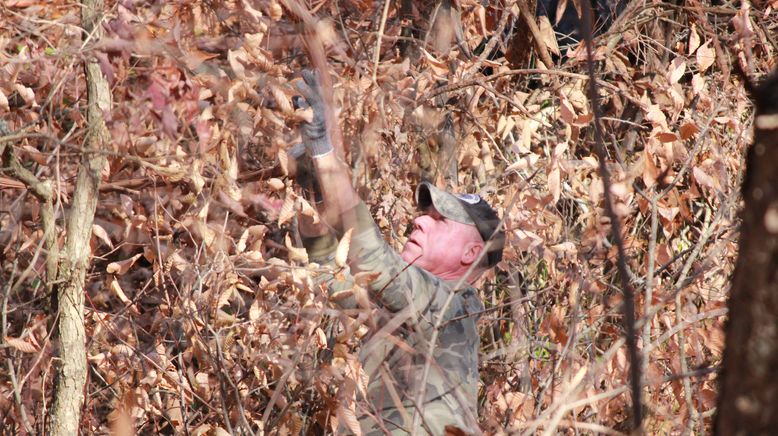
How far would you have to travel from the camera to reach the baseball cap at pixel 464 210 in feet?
11.0

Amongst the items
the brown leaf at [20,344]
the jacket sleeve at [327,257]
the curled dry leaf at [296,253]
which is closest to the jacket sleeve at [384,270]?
the jacket sleeve at [327,257]

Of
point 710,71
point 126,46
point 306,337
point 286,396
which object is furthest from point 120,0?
point 710,71

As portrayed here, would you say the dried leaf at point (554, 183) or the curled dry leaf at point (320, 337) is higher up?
the dried leaf at point (554, 183)

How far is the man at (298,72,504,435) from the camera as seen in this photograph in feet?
9.21

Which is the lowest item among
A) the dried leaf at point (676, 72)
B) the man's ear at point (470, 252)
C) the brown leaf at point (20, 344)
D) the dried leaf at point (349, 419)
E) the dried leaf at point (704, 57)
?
the brown leaf at point (20, 344)

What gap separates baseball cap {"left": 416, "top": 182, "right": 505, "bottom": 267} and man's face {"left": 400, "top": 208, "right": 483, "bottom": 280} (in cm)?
3

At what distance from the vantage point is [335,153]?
2.88m

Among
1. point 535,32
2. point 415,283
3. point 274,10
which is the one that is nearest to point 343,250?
point 415,283

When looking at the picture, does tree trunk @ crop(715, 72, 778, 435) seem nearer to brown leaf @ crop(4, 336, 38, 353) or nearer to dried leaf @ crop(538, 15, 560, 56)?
brown leaf @ crop(4, 336, 38, 353)

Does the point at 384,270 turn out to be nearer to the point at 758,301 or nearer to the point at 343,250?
the point at 343,250

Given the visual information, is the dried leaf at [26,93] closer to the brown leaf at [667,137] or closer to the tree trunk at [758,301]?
the brown leaf at [667,137]

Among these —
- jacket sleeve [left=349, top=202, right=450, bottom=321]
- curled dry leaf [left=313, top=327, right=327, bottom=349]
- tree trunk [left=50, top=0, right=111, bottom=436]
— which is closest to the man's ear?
jacket sleeve [left=349, top=202, right=450, bottom=321]

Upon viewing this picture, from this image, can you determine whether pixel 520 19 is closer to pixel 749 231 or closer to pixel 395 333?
pixel 395 333

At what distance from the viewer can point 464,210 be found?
340cm
